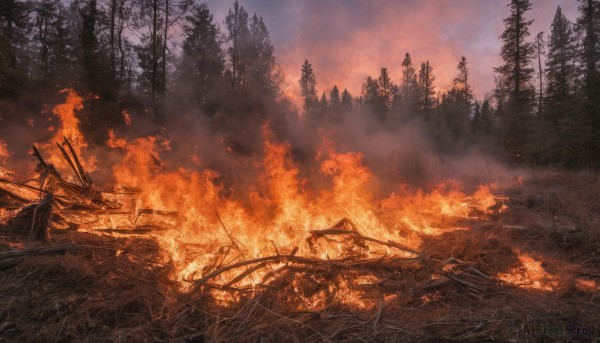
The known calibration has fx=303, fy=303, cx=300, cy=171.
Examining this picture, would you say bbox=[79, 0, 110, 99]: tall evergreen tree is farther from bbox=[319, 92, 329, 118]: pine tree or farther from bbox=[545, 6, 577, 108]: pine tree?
bbox=[545, 6, 577, 108]: pine tree

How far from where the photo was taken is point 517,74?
26.0 m

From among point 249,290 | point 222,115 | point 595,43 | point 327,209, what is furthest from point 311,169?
point 595,43

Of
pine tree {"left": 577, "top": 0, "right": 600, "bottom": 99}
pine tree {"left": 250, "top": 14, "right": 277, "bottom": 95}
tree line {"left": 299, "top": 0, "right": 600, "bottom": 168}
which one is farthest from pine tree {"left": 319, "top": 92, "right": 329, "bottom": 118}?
pine tree {"left": 577, "top": 0, "right": 600, "bottom": 99}

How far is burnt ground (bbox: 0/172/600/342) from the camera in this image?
3555mm

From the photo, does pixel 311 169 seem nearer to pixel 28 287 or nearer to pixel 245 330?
pixel 245 330

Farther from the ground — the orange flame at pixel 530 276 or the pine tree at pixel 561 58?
the pine tree at pixel 561 58

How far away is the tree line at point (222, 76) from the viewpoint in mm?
13984

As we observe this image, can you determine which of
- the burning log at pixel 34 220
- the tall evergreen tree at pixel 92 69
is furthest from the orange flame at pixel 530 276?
the tall evergreen tree at pixel 92 69

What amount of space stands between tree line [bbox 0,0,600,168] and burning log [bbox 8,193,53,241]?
5.67 metres

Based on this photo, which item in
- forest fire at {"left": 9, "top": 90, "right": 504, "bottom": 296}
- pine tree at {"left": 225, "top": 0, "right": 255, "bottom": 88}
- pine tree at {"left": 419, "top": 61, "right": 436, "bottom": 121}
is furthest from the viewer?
pine tree at {"left": 419, "top": 61, "right": 436, "bottom": 121}

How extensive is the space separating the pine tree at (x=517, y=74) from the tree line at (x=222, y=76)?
80 millimetres

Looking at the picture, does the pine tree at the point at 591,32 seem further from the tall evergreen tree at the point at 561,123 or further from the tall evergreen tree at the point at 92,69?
the tall evergreen tree at the point at 92,69

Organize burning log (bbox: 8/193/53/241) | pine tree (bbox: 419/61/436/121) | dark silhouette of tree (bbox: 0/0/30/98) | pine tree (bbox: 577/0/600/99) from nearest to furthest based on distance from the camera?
burning log (bbox: 8/193/53/241) → dark silhouette of tree (bbox: 0/0/30/98) → pine tree (bbox: 577/0/600/99) → pine tree (bbox: 419/61/436/121)

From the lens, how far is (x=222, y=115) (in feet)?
37.7
